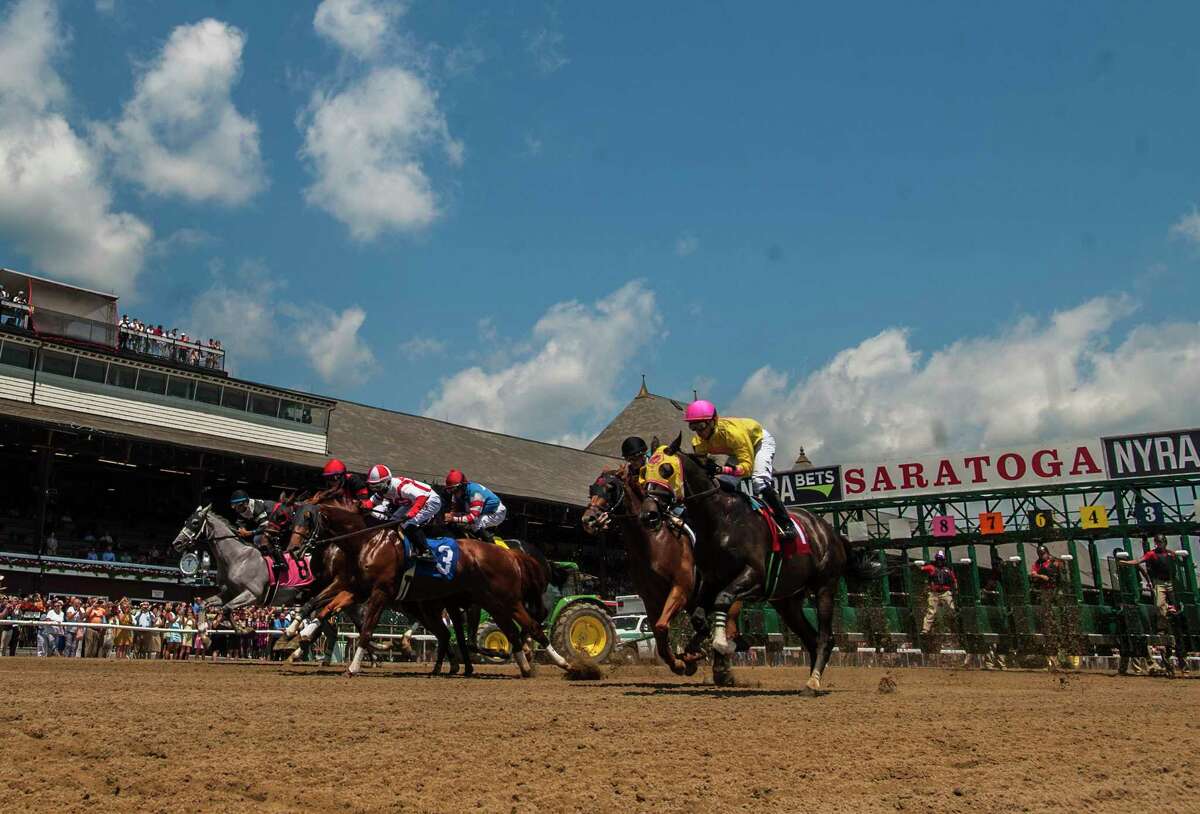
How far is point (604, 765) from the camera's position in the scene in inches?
185

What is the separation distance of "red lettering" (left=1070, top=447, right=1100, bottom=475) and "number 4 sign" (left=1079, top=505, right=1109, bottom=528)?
1625 millimetres

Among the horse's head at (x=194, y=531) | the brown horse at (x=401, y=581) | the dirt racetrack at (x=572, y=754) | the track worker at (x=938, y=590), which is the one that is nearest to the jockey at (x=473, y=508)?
the brown horse at (x=401, y=581)

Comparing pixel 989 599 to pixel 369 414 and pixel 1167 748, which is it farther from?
pixel 1167 748

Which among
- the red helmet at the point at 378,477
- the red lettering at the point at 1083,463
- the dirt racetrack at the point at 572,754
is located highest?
the red lettering at the point at 1083,463

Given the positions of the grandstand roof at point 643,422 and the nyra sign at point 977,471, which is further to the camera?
the grandstand roof at point 643,422

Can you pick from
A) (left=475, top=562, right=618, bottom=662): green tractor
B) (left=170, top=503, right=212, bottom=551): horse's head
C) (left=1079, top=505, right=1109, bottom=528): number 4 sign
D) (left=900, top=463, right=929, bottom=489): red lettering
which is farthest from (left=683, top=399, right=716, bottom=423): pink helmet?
(left=900, top=463, right=929, bottom=489): red lettering

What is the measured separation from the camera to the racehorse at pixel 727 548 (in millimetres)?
9398

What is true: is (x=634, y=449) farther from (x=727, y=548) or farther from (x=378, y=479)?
(x=378, y=479)

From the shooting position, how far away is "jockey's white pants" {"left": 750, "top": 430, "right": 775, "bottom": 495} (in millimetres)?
9961

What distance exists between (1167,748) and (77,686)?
8.10m

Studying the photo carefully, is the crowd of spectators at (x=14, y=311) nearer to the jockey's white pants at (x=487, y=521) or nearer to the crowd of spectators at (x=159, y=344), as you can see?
the crowd of spectators at (x=159, y=344)

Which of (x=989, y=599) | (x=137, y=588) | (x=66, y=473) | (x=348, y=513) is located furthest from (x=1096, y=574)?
(x=66, y=473)

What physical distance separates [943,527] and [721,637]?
24754mm

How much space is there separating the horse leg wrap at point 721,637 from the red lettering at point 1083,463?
83.9ft
